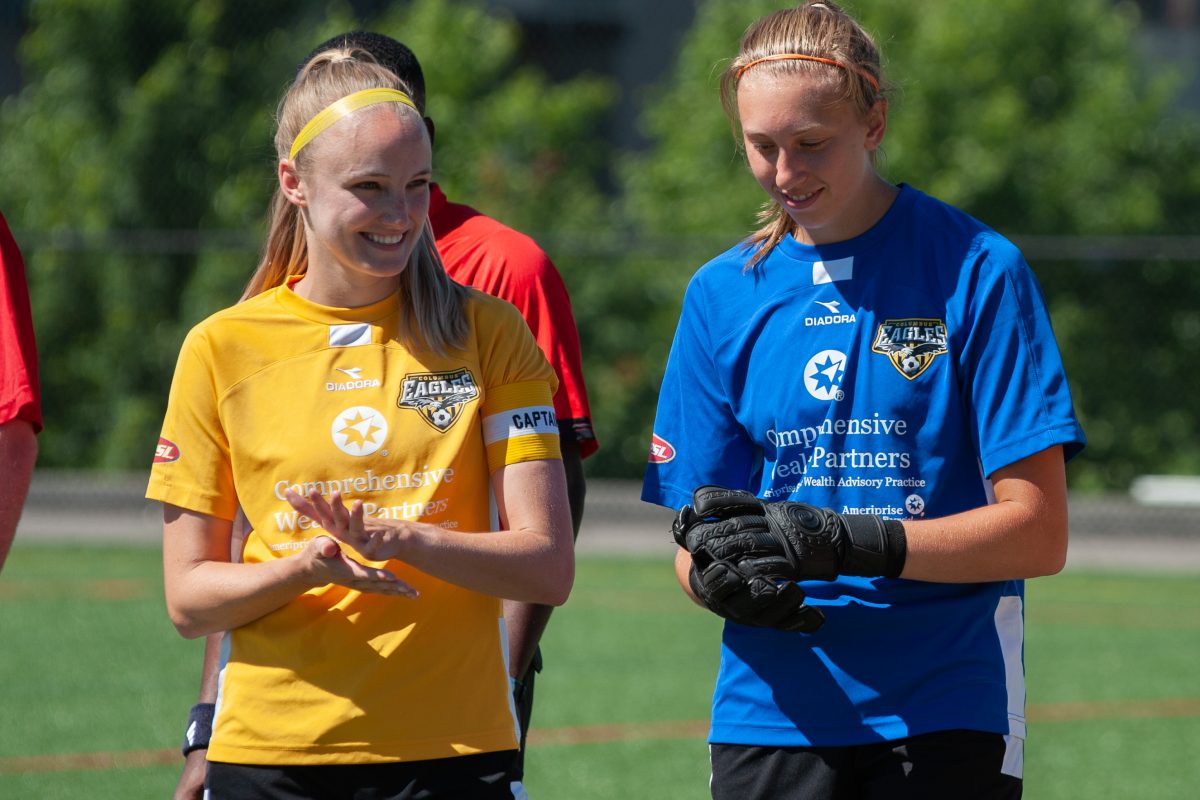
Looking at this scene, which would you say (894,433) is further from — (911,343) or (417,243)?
(417,243)

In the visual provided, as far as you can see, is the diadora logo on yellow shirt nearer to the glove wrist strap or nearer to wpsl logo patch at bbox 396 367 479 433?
wpsl logo patch at bbox 396 367 479 433

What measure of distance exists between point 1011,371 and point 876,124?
510mm

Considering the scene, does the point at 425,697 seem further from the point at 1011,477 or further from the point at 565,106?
the point at 565,106

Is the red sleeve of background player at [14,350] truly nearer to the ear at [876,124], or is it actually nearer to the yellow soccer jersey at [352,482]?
the yellow soccer jersey at [352,482]

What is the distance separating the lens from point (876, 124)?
9.07 ft

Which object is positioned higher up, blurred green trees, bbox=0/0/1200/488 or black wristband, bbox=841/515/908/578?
blurred green trees, bbox=0/0/1200/488

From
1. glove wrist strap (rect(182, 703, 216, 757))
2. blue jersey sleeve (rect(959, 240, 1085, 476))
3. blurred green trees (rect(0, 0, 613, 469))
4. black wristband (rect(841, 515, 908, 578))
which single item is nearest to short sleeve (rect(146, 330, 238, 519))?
glove wrist strap (rect(182, 703, 216, 757))

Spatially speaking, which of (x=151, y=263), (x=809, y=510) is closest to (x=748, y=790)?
(x=809, y=510)

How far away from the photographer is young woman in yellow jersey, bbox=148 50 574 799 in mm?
2434

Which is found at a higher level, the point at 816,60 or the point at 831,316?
the point at 816,60

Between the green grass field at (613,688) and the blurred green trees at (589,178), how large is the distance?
3095 mm

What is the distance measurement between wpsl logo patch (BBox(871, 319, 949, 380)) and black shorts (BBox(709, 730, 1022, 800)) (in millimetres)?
624

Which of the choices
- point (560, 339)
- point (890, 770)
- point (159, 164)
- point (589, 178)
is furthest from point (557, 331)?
point (589, 178)

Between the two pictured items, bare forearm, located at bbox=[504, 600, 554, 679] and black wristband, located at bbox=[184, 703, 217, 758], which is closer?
black wristband, located at bbox=[184, 703, 217, 758]
